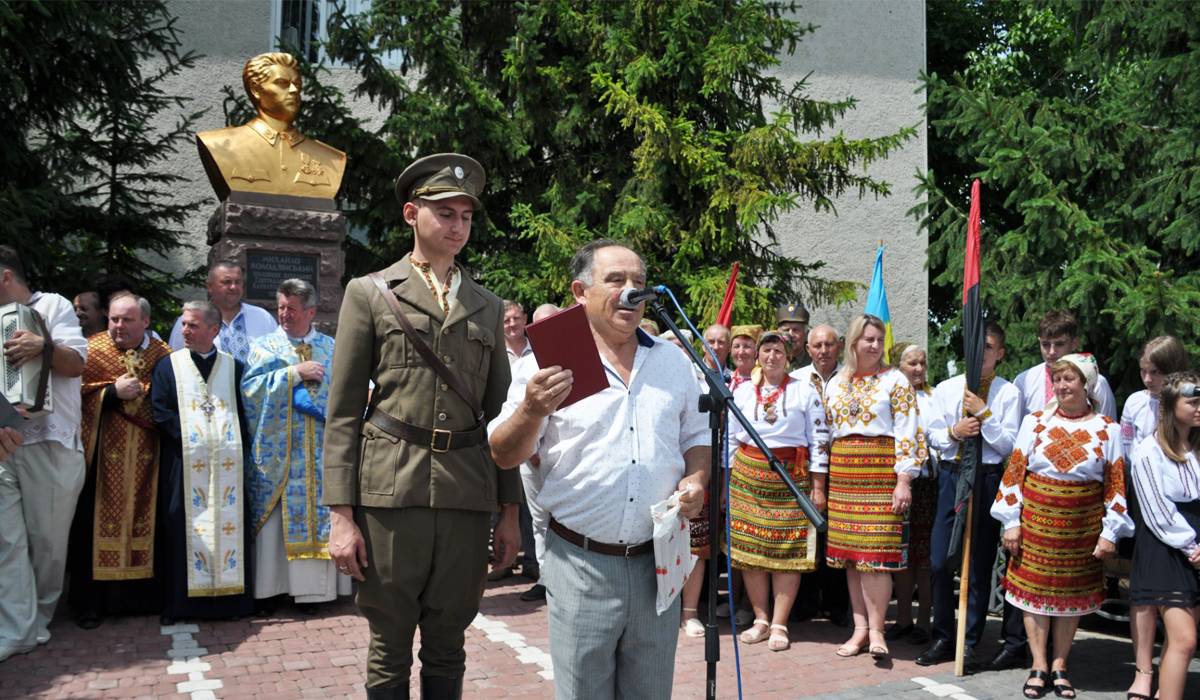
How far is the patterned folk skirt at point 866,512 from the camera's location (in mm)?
5824

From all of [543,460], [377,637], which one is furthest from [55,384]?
[543,460]

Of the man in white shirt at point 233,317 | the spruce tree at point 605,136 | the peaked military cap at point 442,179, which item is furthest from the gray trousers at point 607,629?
the spruce tree at point 605,136

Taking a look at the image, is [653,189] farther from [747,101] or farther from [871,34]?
[871,34]

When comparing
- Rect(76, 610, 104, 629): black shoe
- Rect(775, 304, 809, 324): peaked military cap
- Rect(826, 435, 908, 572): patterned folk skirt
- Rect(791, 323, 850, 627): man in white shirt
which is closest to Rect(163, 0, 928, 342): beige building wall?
Rect(775, 304, 809, 324): peaked military cap

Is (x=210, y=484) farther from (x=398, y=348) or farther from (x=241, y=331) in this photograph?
(x=398, y=348)

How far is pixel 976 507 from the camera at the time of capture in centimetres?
564

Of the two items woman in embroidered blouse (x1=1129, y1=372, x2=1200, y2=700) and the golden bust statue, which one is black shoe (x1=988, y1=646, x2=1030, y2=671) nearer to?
woman in embroidered blouse (x1=1129, y1=372, x2=1200, y2=700)

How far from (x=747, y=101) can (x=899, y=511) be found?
686 centimetres

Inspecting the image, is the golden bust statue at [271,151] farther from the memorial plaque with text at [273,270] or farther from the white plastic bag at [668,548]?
the white plastic bag at [668,548]

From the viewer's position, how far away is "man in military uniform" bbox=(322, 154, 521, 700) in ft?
10.7

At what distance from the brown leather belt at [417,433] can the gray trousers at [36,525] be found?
3453mm

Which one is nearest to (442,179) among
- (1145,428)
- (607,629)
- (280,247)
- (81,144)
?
(607,629)

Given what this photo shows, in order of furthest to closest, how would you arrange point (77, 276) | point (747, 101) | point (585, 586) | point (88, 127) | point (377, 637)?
point (88, 127) < point (747, 101) < point (77, 276) < point (377, 637) < point (585, 586)

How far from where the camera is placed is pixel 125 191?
36.0 ft
